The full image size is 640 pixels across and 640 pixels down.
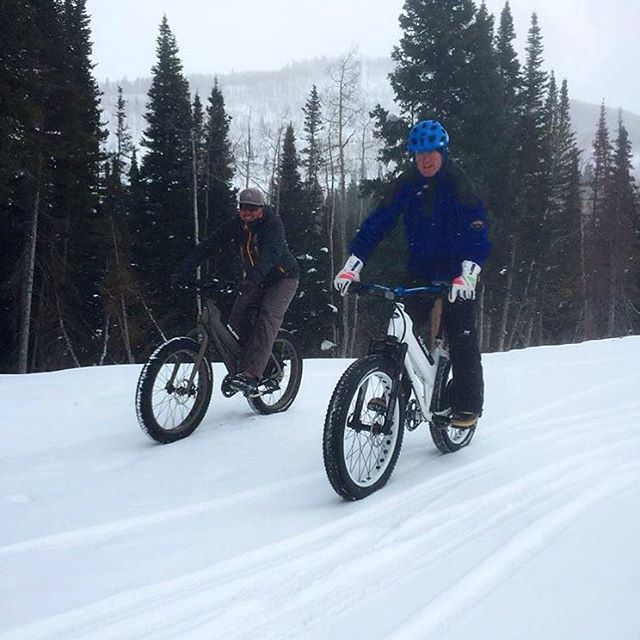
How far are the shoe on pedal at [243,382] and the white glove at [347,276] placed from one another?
1.46 metres

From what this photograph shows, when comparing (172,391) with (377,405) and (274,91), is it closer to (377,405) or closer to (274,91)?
(377,405)

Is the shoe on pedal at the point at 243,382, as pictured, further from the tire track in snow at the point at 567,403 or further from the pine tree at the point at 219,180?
the pine tree at the point at 219,180

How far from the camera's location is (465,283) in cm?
353

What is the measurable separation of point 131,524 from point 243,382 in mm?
1945

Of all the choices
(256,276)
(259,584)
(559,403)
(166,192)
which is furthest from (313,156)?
(259,584)

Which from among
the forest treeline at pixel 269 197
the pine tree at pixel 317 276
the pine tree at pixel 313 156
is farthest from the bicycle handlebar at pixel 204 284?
the pine tree at pixel 313 156

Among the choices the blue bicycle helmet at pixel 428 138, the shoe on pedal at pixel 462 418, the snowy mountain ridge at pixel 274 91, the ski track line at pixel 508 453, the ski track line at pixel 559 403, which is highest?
the snowy mountain ridge at pixel 274 91

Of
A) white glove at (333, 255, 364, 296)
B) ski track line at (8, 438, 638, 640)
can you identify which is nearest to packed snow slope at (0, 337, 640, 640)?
ski track line at (8, 438, 638, 640)

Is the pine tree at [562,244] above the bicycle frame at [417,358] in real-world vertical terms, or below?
above

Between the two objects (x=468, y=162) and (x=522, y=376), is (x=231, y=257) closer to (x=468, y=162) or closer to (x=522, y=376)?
(x=468, y=162)

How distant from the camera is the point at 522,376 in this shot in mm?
7234

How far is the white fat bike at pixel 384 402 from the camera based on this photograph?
3.17m

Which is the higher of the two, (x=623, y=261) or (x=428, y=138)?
(x=623, y=261)

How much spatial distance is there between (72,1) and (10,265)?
1518cm
